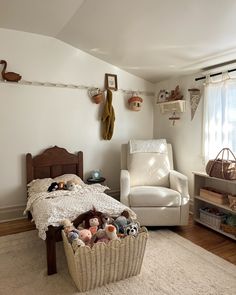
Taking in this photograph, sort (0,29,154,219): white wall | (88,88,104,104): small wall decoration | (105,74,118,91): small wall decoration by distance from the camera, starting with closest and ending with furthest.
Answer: (0,29,154,219): white wall
(88,88,104,104): small wall decoration
(105,74,118,91): small wall decoration

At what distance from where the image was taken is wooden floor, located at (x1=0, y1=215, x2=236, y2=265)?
2.41 metres

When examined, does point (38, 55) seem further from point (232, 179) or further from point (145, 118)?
point (232, 179)

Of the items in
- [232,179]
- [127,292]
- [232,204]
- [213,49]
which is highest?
[213,49]

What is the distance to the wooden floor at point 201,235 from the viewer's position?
241 cm

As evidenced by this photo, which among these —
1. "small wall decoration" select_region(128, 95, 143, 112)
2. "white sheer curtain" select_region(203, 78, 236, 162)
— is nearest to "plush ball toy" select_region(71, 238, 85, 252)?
"white sheer curtain" select_region(203, 78, 236, 162)

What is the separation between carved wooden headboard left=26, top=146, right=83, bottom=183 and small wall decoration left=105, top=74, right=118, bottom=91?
3.52 feet

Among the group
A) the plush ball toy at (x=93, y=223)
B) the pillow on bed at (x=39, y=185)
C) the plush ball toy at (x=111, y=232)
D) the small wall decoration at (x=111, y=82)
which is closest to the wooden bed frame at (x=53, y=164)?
the pillow on bed at (x=39, y=185)

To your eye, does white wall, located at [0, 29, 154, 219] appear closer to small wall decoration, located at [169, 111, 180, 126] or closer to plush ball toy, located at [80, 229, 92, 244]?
small wall decoration, located at [169, 111, 180, 126]

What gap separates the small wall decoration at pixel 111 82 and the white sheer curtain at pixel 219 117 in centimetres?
131

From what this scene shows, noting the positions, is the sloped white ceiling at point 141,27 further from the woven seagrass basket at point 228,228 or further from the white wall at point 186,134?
the woven seagrass basket at point 228,228

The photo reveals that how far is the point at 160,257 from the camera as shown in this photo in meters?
2.27

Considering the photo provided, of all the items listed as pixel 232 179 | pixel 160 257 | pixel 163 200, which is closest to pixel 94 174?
pixel 163 200

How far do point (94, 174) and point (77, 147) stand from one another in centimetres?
46

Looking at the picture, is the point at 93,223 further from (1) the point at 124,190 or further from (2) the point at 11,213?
(2) the point at 11,213
